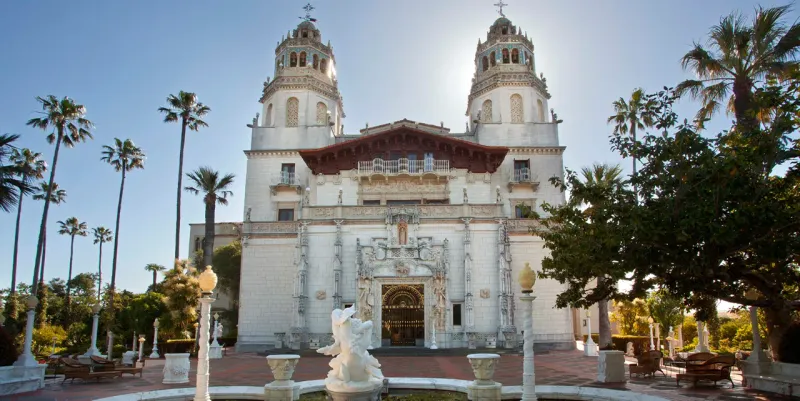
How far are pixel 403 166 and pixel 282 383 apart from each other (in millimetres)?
24444

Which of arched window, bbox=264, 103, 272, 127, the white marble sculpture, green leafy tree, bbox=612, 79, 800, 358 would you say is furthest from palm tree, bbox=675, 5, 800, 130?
arched window, bbox=264, 103, 272, 127

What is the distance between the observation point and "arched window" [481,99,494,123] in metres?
40.7

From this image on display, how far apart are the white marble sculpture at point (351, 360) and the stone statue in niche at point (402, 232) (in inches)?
807

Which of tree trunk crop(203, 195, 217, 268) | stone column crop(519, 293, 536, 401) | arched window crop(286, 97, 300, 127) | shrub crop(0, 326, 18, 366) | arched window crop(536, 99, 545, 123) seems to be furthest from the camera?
arched window crop(536, 99, 545, 123)

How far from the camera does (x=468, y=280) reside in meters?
30.8

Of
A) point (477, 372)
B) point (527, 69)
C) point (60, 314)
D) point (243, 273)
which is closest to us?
point (477, 372)

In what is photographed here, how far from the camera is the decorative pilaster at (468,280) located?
99.2ft

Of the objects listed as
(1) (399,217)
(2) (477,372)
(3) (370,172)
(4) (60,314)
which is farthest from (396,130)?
(4) (60,314)

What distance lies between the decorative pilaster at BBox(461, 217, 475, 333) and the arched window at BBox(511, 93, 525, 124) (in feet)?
37.8

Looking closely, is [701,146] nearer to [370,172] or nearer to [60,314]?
[370,172]

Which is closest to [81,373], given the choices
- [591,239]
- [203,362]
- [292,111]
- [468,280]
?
[203,362]

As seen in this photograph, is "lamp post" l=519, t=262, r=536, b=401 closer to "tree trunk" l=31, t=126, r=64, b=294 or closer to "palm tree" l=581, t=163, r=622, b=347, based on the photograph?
"palm tree" l=581, t=163, r=622, b=347

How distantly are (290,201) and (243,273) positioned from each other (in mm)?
6698

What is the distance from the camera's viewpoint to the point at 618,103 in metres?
30.7
